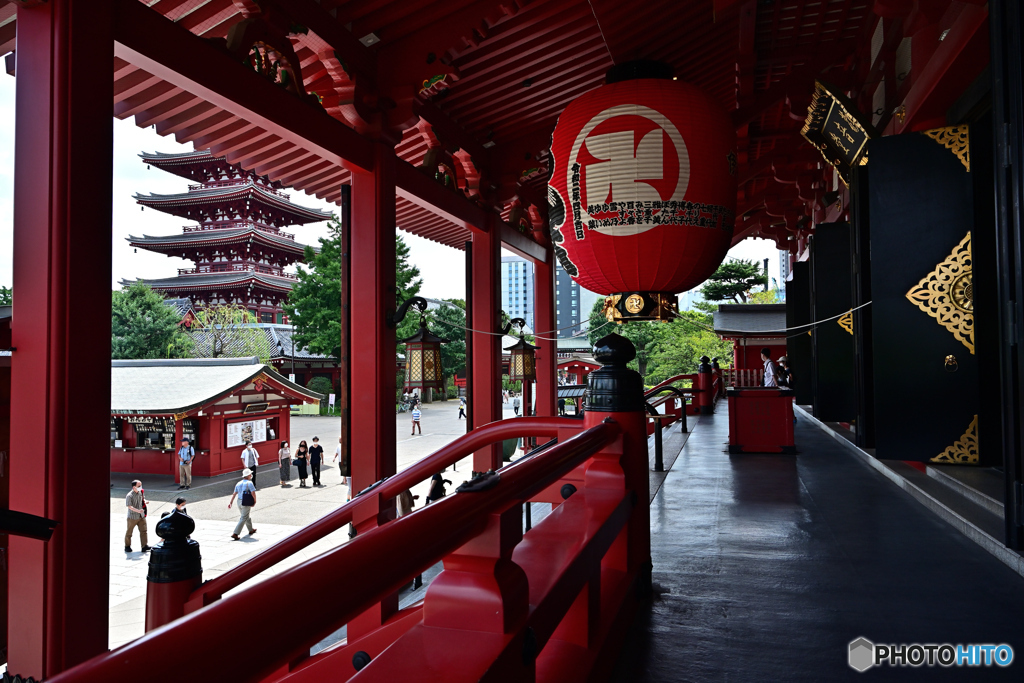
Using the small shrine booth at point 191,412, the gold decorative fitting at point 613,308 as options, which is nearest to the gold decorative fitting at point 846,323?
the gold decorative fitting at point 613,308

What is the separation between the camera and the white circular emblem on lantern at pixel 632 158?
3299 mm

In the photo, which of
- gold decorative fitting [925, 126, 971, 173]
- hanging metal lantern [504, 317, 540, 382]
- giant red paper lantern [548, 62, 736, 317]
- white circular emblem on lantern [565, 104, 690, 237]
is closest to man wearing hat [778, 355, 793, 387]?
hanging metal lantern [504, 317, 540, 382]

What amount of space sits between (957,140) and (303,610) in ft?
15.6

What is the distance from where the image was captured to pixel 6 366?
265cm

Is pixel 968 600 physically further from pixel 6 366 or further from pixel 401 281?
pixel 401 281

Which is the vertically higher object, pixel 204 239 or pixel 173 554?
pixel 204 239

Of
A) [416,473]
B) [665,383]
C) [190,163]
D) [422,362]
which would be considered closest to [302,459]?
[422,362]

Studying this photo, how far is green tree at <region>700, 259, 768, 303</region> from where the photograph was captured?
25.7 metres

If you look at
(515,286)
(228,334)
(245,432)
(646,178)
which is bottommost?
(245,432)

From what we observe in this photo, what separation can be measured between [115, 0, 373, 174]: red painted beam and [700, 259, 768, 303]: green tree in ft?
76.7

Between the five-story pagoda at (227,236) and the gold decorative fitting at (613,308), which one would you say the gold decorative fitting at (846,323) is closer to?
the gold decorative fitting at (613,308)

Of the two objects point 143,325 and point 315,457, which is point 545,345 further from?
point 143,325

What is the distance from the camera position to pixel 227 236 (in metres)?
21.2

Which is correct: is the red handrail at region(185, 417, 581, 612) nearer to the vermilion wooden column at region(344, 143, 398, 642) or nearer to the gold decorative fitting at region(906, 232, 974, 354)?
the vermilion wooden column at region(344, 143, 398, 642)
